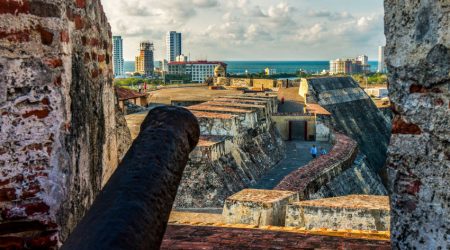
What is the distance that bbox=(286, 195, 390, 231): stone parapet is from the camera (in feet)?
25.7

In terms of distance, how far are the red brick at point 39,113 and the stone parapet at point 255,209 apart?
546 cm

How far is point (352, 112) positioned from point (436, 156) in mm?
→ 27064

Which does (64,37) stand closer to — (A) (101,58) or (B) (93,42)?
(B) (93,42)

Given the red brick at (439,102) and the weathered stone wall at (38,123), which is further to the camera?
the red brick at (439,102)

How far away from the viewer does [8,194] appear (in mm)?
2654

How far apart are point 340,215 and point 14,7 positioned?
6.30 m

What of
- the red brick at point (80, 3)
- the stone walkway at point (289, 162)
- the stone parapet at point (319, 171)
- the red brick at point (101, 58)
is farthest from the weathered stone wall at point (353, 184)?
the red brick at point (80, 3)

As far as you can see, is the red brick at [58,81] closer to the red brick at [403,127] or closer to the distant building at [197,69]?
the red brick at [403,127]

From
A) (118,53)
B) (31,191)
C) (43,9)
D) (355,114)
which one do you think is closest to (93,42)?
(43,9)

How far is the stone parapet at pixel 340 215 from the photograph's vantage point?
7828 millimetres

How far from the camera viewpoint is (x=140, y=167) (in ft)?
6.52

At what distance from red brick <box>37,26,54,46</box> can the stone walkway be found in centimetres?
1066

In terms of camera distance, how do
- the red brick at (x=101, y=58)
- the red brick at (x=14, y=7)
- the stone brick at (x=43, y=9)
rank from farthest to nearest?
the red brick at (x=101, y=58) → the stone brick at (x=43, y=9) → the red brick at (x=14, y=7)

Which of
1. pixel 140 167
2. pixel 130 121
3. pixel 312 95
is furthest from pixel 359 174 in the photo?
pixel 140 167
